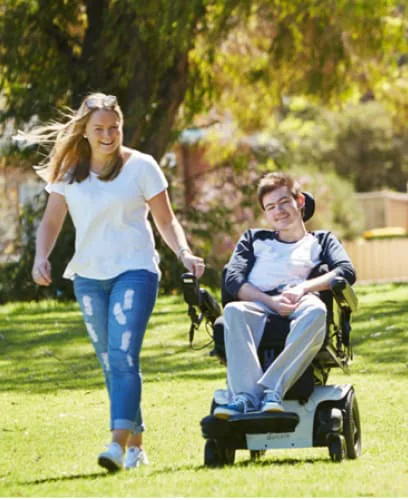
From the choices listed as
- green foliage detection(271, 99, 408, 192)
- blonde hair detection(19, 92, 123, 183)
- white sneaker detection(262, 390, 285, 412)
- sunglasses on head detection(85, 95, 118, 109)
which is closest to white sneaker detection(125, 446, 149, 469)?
white sneaker detection(262, 390, 285, 412)

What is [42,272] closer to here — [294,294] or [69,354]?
[294,294]

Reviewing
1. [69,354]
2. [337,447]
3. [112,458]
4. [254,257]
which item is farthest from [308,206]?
[69,354]

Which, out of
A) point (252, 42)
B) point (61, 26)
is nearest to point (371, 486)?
point (61, 26)

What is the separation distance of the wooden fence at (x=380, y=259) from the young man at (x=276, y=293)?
2656cm

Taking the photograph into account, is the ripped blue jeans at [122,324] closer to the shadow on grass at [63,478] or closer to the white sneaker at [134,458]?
the white sneaker at [134,458]

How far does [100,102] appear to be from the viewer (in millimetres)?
7066

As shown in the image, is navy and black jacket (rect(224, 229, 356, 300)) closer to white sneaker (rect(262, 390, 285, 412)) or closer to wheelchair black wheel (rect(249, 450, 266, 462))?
white sneaker (rect(262, 390, 285, 412))

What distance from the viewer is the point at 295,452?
7.65 m

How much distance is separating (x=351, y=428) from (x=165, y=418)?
7.33 feet

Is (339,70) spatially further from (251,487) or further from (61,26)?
(251,487)

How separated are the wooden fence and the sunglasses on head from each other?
2704cm

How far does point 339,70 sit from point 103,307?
13861 millimetres

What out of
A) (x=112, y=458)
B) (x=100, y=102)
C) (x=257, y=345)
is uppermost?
(x=100, y=102)

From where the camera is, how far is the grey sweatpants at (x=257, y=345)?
6.75m
